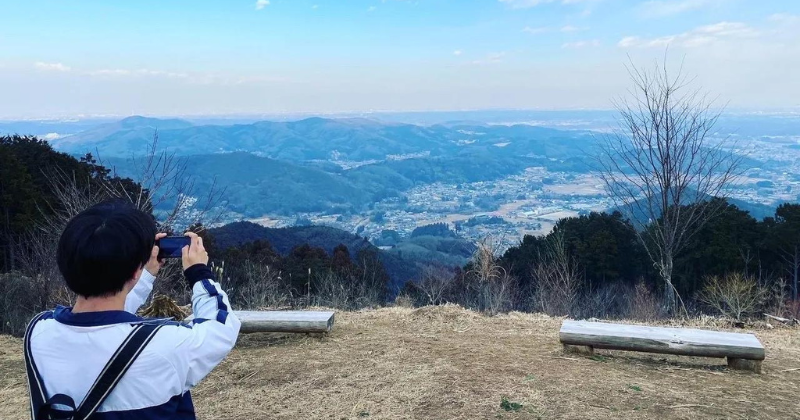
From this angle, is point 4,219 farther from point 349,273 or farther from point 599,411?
point 599,411

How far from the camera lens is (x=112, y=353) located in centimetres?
134

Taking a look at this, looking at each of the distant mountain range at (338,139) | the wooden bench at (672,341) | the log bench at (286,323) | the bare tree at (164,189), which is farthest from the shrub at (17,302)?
the distant mountain range at (338,139)

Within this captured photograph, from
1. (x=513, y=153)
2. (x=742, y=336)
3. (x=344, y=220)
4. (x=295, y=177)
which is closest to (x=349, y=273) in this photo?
(x=742, y=336)

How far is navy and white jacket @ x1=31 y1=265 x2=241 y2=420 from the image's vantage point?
1.34 meters

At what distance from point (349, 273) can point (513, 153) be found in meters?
72.3

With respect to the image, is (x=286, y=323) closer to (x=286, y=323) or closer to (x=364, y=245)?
(x=286, y=323)

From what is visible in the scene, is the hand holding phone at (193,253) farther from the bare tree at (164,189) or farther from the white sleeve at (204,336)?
the bare tree at (164,189)

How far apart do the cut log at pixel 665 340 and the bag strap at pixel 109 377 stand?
4.05m

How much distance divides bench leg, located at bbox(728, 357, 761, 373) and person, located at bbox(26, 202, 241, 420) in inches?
179

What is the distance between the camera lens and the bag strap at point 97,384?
1.33m

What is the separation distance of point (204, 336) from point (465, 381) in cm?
310

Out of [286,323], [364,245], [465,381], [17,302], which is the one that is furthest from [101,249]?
[364,245]

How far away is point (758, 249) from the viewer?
16.9 metres

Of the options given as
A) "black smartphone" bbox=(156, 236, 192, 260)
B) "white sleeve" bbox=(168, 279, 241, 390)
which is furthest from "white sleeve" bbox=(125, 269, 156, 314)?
"white sleeve" bbox=(168, 279, 241, 390)
